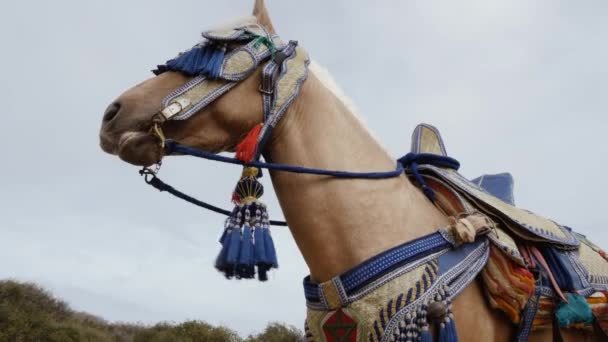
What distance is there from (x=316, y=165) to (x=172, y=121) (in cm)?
70

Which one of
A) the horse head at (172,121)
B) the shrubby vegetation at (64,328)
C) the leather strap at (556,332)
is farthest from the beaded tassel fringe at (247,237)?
the shrubby vegetation at (64,328)

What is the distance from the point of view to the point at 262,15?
10.6ft

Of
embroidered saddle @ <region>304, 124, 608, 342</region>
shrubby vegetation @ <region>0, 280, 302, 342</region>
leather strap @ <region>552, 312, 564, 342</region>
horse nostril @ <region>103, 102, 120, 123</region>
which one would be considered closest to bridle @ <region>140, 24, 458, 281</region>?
horse nostril @ <region>103, 102, 120, 123</region>

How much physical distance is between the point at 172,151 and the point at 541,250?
83.9 inches

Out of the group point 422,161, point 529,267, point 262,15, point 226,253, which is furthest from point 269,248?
point 529,267

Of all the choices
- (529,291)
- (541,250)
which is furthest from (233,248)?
(541,250)

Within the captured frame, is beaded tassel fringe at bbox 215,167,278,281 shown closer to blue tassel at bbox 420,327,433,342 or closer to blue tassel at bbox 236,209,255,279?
blue tassel at bbox 236,209,255,279

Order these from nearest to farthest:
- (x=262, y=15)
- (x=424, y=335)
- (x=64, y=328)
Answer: (x=424, y=335) < (x=262, y=15) < (x=64, y=328)

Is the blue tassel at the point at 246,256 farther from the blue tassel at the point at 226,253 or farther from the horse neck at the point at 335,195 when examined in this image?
the horse neck at the point at 335,195

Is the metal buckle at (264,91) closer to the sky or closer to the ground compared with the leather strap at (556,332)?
closer to the sky

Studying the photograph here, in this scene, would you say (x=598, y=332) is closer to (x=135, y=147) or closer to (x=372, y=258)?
(x=372, y=258)

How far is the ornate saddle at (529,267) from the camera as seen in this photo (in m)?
2.91

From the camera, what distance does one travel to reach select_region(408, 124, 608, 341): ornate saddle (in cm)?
291

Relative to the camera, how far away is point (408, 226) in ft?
9.14
